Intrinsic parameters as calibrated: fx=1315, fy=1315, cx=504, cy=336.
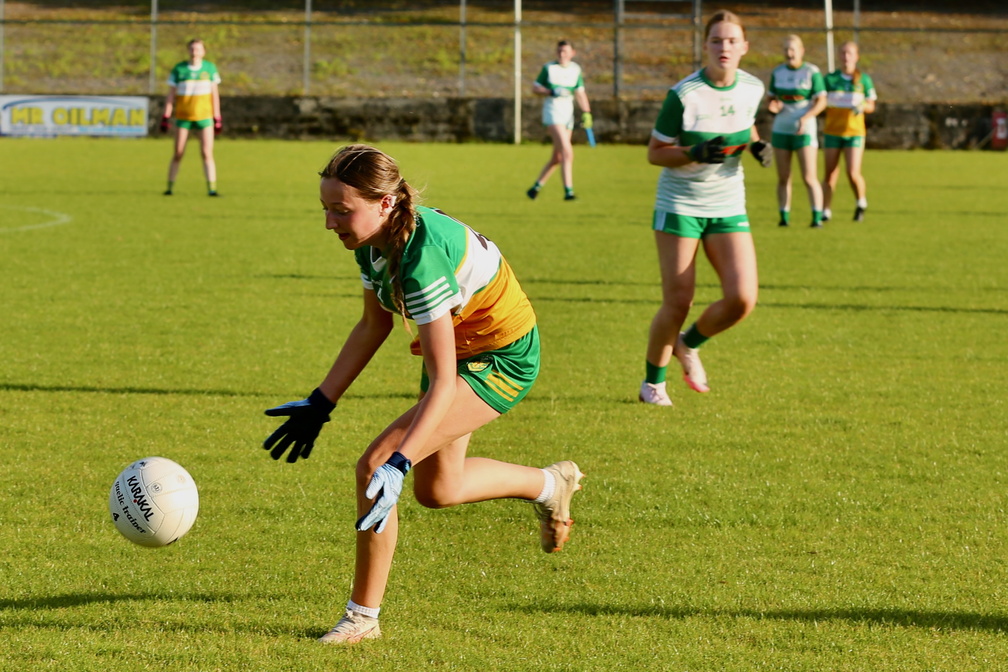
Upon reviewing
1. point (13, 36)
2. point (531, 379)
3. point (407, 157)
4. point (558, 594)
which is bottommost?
point (558, 594)

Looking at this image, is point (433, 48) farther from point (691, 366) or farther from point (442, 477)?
point (442, 477)

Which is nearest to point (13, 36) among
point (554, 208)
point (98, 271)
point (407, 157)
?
point (407, 157)

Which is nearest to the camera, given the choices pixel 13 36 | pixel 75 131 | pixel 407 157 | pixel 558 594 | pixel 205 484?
pixel 558 594

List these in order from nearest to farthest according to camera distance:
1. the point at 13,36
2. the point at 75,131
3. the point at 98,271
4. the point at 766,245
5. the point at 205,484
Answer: the point at 205,484 → the point at 98,271 → the point at 766,245 → the point at 75,131 → the point at 13,36

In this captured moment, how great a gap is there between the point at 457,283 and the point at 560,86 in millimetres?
15263

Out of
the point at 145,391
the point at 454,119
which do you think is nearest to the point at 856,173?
the point at 145,391

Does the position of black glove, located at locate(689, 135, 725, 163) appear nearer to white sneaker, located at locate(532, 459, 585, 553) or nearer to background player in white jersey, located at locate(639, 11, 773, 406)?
background player in white jersey, located at locate(639, 11, 773, 406)

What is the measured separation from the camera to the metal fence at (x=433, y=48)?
3447 centimetres

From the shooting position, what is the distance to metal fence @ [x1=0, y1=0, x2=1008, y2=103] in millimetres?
34469

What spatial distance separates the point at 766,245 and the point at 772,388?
6.69 meters

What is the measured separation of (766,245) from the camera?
46.1ft

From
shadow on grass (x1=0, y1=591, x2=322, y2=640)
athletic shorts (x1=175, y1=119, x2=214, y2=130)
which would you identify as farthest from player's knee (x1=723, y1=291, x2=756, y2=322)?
athletic shorts (x1=175, y1=119, x2=214, y2=130)

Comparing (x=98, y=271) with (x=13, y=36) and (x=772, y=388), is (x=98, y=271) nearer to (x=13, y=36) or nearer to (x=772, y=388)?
(x=772, y=388)

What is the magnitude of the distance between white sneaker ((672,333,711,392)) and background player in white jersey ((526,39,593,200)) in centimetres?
1096
